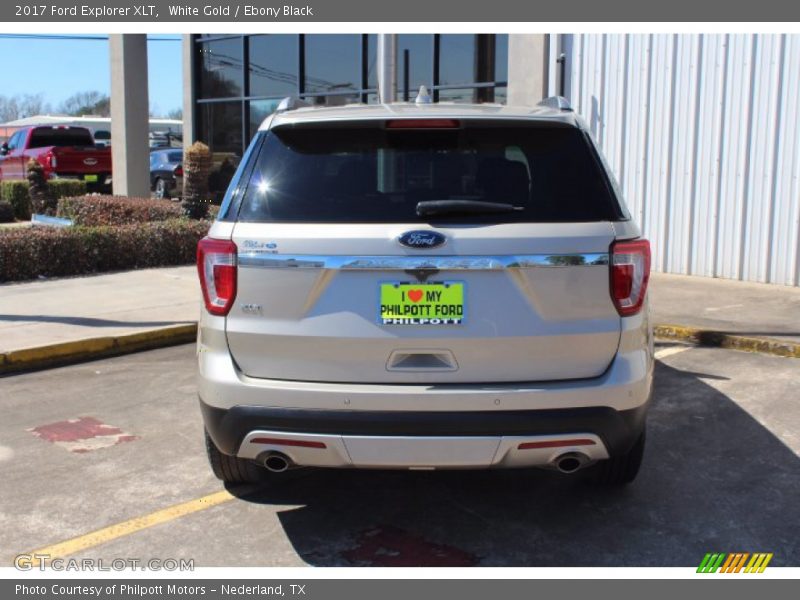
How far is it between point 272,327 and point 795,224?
7.88 metres

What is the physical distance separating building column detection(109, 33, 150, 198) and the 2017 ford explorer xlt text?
55.0 ft

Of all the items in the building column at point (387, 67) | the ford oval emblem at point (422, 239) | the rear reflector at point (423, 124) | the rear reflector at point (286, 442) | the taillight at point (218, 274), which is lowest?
the rear reflector at point (286, 442)

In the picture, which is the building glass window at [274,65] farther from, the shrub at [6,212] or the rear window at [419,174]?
the rear window at [419,174]

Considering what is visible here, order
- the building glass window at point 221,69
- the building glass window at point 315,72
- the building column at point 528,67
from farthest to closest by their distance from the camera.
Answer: the building glass window at point 221,69, the building glass window at point 315,72, the building column at point 528,67

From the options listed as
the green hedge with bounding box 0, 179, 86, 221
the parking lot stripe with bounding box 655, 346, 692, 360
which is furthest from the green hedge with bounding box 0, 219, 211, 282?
the green hedge with bounding box 0, 179, 86, 221

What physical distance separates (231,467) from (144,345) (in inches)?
148

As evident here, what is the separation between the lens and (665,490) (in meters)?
4.34

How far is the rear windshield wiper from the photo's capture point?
345 cm

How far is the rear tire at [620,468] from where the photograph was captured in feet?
13.6

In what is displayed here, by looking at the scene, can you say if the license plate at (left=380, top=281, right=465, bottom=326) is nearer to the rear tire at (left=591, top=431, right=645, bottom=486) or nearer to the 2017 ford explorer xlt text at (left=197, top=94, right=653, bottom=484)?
the 2017 ford explorer xlt text at (left=197, top=94, right=653, bottom=484)

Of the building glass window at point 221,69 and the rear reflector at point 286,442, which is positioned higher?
the building glass window at point 221,69

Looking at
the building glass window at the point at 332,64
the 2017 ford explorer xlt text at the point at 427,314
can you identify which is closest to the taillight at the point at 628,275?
the 2017 ford explorer xlt text at the point at 427,314

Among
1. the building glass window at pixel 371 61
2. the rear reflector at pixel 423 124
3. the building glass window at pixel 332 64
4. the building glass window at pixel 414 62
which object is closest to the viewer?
the rear reflector at pixel 423 124

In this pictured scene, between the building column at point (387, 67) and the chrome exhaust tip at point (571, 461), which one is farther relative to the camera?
the building column at point (387, 67)
